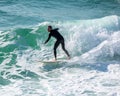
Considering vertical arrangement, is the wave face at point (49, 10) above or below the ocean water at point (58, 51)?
above

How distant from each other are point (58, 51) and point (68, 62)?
4.66ft

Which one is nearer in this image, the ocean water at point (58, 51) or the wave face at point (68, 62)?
the wave face at point (68, 62)

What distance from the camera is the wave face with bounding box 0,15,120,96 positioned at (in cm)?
1119

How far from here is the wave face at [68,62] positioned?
11188 millimetres

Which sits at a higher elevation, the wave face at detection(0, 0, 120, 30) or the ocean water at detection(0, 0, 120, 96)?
the wave face at detection(0, 0, 120, 30)

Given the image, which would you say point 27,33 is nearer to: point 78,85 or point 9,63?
point 9,63

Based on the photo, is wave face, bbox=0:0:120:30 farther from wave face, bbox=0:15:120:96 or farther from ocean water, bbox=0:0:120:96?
wave face, bbox=0:15:120:96

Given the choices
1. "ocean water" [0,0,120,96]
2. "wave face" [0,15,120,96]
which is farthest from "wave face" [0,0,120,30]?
"wave face" [0,15,120,96]

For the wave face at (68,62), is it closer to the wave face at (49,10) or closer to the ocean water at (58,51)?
the ocean water at (58,51)

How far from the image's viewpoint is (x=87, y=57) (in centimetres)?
1368

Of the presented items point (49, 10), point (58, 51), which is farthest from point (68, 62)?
point (49, 10)

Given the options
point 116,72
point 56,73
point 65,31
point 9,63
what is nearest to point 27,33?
point 65,31

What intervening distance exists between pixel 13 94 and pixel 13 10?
9.19 metres

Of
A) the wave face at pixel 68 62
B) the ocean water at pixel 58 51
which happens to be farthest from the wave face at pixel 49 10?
the wave face at pixel 68 62
